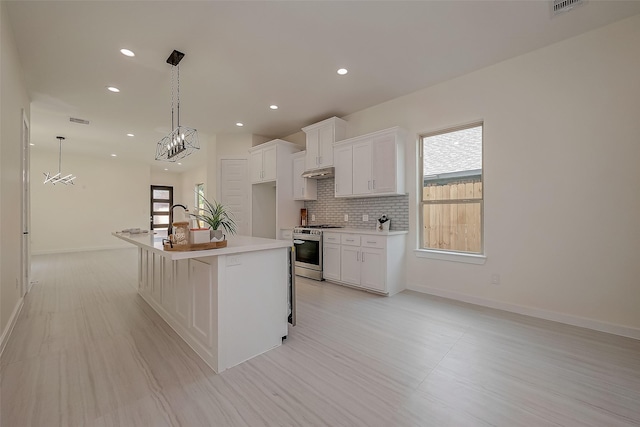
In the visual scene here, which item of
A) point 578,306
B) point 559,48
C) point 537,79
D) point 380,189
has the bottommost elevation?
point 578,306

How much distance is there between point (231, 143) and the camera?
6387 mm

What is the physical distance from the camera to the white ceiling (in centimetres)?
248

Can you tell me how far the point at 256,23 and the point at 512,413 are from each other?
3685 millimetres

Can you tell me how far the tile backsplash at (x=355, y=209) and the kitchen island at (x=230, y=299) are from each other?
2442mm

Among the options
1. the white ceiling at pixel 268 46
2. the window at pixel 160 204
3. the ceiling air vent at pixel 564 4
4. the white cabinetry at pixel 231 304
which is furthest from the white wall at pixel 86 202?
the ceiling air vent at pixel 564 4

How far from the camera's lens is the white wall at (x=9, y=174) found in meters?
2.42

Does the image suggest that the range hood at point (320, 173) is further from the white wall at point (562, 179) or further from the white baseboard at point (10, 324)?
the white baseboard at point (10, 324)

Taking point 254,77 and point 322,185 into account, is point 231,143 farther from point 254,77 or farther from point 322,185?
point 254,77

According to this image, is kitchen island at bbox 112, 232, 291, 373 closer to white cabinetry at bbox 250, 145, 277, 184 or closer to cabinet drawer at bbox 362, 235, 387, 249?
cabinet drawer at bbox 362, 235, 387, 249

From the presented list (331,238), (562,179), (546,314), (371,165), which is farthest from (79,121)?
(546,314)

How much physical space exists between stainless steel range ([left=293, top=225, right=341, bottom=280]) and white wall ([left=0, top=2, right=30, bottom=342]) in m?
3.59

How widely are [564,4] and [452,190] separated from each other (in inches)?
84.3

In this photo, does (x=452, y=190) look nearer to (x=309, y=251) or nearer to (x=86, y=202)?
(x=309, y=251)

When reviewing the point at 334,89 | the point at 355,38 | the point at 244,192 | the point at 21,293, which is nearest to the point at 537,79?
the point at 355,38
